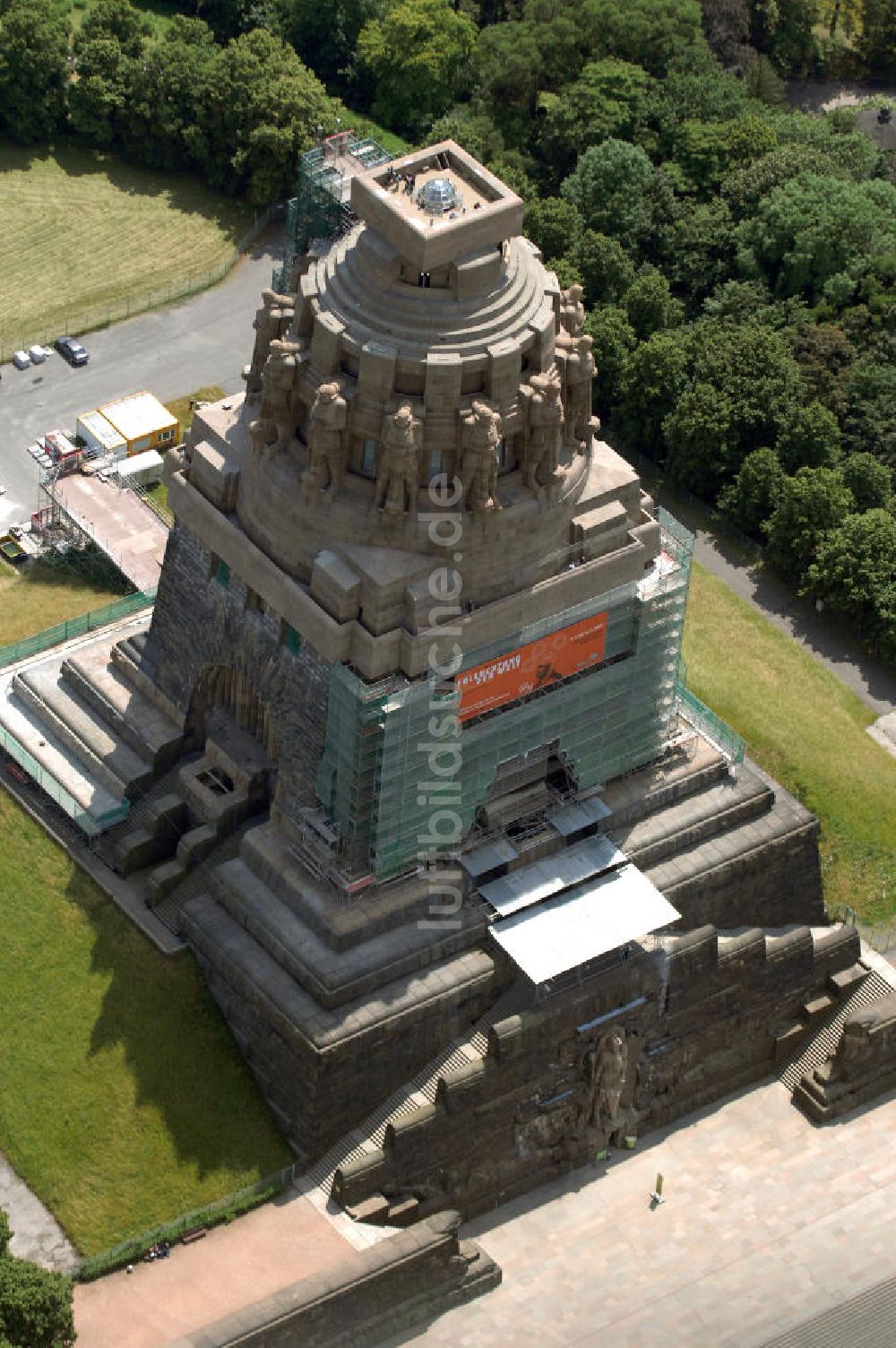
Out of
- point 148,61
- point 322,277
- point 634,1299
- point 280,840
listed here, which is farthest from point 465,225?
point 148,61

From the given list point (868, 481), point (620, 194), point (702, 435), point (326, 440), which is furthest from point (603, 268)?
point (326, 440)

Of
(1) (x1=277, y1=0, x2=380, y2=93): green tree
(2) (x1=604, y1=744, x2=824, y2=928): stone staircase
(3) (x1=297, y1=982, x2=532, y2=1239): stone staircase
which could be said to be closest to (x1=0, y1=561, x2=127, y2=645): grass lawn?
(2) (x1=604, y1=744, x2=824, y2=928): stone staircase

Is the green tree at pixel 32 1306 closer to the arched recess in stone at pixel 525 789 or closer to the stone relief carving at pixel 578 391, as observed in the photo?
the arched recess in stone at pixel 525 789

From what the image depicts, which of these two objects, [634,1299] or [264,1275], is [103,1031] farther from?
[634,1299]

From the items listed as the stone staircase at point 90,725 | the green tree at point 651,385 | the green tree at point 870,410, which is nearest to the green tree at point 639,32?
the green tree at point 651,385

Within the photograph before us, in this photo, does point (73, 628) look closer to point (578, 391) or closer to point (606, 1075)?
point (578, 391)

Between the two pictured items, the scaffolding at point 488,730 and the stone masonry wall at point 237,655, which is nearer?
the scaffolding at point 488,730

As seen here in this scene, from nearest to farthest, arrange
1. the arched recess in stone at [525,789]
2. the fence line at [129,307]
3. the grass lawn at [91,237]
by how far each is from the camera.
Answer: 1. the arched recess in stone at [525,789]
2. the fence line at [129,307]
3. the grass lawn at [91,237]
